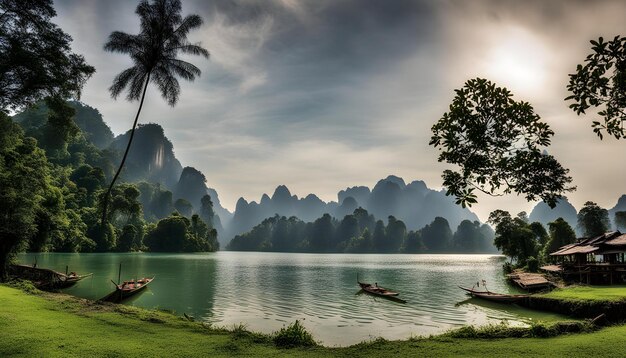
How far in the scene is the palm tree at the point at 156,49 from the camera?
79.4 ft

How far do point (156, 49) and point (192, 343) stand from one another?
2121 cm

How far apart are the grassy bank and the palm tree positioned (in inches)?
542

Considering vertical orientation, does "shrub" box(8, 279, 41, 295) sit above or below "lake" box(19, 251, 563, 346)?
above

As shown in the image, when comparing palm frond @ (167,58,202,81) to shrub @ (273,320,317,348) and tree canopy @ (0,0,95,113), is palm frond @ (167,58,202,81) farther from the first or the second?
shrub @ (273,320,317,348)

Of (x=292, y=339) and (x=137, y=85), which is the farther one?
(x=137, y=85)

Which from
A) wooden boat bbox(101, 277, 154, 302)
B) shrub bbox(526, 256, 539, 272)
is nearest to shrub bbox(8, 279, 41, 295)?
wooden boat bbox(101, 277, 154, 302)

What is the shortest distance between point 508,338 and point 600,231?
76.9 meters

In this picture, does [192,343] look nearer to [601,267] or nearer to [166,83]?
[166,83]

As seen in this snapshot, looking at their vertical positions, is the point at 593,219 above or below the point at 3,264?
above

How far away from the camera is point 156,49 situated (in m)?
24.7

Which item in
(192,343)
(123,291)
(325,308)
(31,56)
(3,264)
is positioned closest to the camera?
(192,343)

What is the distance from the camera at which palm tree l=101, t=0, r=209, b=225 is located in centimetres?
2420

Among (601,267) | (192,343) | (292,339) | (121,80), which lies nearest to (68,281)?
(121,80)

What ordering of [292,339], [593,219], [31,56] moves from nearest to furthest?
[292,339] → [31,56] → [593,219]
